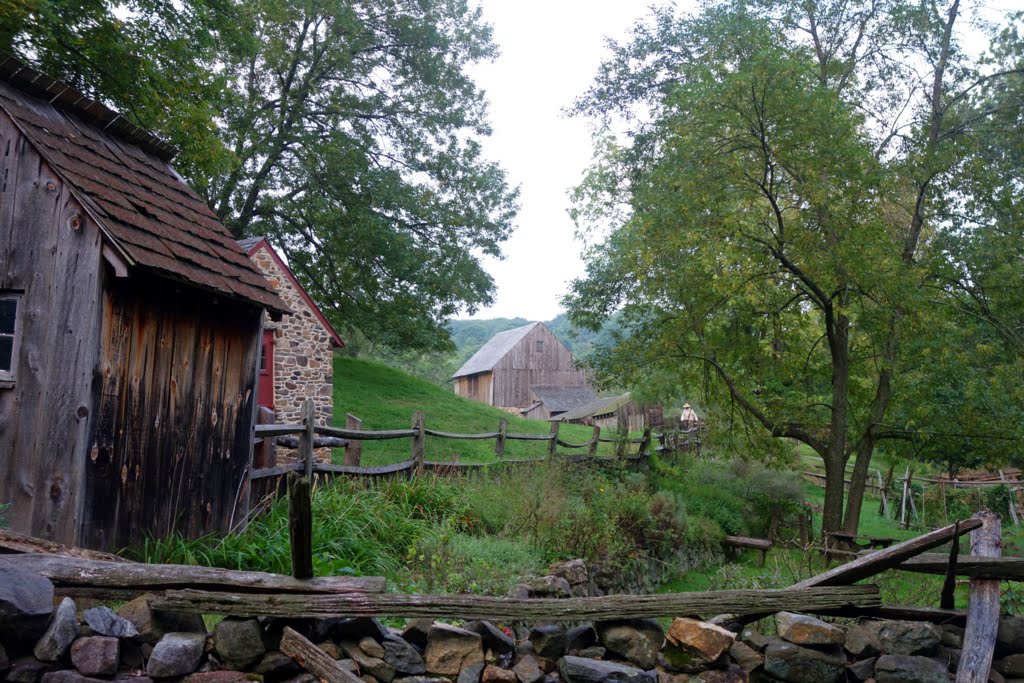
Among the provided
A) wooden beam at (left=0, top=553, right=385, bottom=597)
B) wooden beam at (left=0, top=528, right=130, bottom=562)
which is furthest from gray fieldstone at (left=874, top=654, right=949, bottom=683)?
wooden beam at (left=0, top=528, right=130, bottom=562)

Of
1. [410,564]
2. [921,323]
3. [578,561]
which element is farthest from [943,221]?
[410,564]

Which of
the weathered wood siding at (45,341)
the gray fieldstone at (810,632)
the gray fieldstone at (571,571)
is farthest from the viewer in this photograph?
the gray fieldstone at (571,571)

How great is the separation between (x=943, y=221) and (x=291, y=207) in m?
17.2

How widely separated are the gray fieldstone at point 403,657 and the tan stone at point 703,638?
1.33 meters

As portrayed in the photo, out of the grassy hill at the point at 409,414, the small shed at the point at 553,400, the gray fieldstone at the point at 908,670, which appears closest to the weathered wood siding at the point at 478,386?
the small shed at the point at 553,400

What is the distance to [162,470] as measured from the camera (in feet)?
21.3

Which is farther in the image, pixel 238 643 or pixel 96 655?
pixel 238 643

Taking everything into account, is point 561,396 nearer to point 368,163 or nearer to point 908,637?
point 368,163

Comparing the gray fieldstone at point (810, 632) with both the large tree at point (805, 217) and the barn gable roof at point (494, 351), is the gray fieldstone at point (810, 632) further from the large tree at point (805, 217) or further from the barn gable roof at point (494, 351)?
the barn gable roof at point (494, 351)

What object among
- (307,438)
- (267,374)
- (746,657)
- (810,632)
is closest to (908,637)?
(810,632)

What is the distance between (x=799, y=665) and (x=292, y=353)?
1679 cm

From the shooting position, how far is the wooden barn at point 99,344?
18.7 ft

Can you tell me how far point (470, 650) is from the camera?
388cm

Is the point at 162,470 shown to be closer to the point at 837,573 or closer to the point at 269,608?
the point at 269,608
